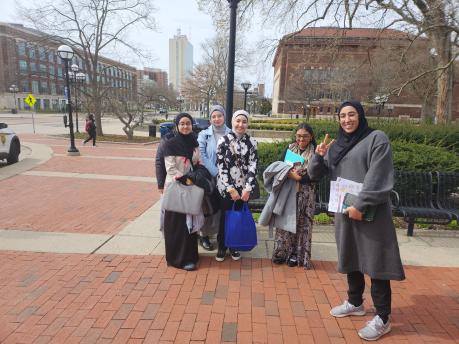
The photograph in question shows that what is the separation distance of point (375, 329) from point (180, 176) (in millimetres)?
2346

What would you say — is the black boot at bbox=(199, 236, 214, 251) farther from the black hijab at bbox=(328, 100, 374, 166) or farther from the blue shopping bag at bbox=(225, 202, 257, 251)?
the black hijab at bbox=(328, 100, 374, 166)

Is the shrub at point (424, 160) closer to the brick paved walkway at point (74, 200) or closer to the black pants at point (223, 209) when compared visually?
the black pants at point (223, 209)

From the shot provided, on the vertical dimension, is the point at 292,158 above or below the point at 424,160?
above

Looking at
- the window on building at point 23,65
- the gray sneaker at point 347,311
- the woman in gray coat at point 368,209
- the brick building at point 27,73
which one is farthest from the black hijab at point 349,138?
the window on building at point 23,65

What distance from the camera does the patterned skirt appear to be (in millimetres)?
3777

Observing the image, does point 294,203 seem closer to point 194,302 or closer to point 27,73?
point 194,302

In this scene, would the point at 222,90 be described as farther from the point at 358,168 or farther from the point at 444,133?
the point at 358,168

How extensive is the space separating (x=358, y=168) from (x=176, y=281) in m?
2.18

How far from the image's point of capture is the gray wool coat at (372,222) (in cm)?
250

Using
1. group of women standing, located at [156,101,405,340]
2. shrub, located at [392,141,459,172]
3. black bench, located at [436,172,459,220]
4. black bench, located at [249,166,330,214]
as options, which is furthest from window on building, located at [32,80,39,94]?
black bench, located at [436,172,459,220]

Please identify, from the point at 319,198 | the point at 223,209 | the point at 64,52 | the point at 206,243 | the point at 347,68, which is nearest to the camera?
the point at 223,209

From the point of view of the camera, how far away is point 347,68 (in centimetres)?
3647

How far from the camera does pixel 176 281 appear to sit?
3.54 meters

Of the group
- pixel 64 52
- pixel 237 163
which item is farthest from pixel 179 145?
pixel 64 52
